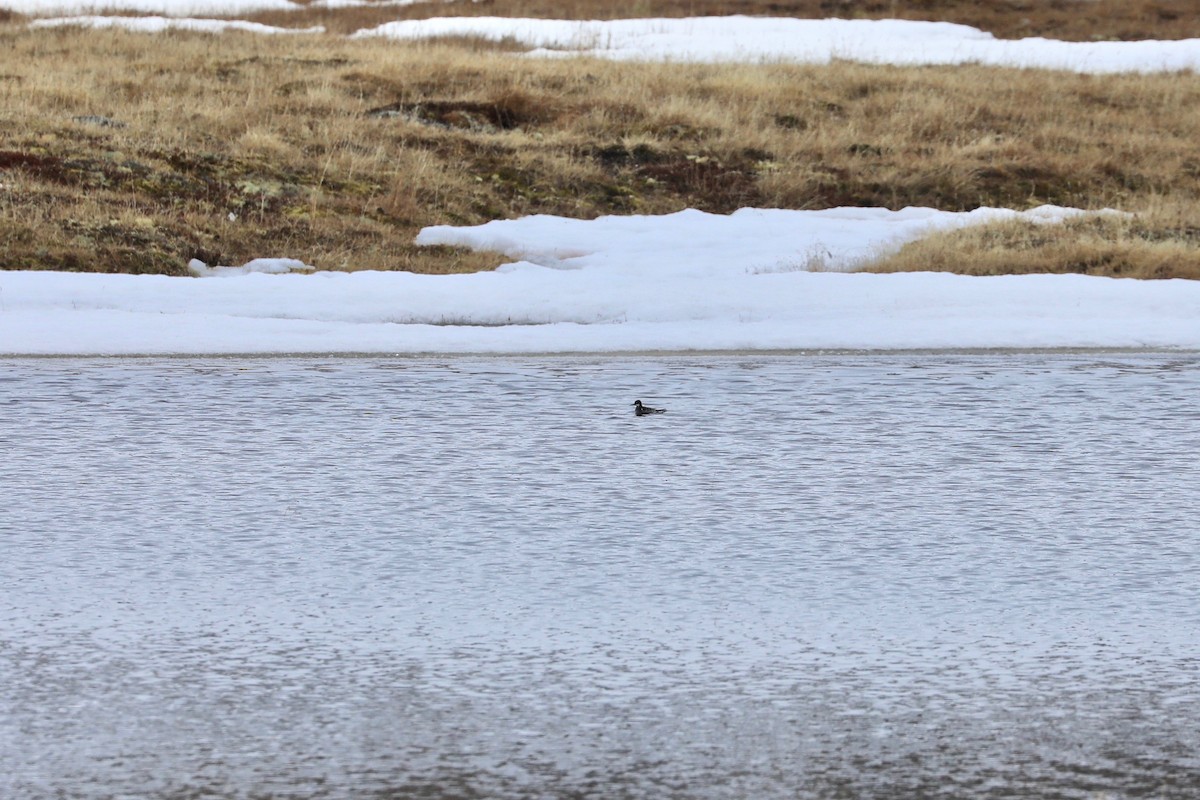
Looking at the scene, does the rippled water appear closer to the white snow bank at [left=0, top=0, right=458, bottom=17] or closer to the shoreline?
the shoreline

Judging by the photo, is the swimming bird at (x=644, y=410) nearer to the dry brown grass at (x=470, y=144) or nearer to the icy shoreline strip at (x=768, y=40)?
the dry brown grass at (x=470, y=144)

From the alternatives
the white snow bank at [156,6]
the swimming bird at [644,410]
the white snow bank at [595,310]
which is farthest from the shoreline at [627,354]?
the white snow bank at [156,6]

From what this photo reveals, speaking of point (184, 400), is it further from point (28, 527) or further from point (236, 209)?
point (236, 209)

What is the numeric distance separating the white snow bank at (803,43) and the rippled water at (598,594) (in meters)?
22.6

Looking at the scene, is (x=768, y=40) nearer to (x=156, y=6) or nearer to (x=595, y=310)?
(x=156, y=6)

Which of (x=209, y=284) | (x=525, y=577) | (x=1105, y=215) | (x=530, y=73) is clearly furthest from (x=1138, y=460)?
(x=530, y=73)

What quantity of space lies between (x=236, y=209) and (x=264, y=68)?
9083mm

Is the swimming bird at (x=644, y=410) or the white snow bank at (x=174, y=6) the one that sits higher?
the white snow bank at (x=174, y=6)

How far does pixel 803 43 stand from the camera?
35969 mm

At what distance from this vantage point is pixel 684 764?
383 cm

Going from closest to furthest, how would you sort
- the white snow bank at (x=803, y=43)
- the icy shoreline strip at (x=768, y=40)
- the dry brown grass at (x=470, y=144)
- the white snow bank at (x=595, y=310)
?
the white snow bank at (x=595, y=310) < the dry brown grass at (x=470, y=144) < the icy shoreline strip at (x=768, y=40) < the white snow bank at (x=803, y=43)

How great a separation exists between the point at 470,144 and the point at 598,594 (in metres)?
16.8

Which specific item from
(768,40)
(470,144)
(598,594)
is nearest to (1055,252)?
(470,144)

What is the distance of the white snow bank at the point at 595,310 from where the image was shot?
37.8 ft
